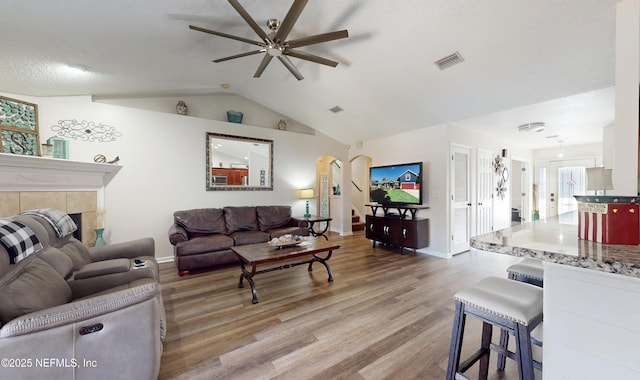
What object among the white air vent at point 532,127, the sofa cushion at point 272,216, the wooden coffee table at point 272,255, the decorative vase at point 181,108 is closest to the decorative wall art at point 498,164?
the white air vent at point 532,127

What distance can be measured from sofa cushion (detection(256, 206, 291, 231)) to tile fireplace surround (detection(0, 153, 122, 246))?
2.40m

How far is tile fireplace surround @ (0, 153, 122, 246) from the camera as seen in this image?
8.36 feet

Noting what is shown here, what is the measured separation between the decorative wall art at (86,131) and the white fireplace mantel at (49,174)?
0.51 meters

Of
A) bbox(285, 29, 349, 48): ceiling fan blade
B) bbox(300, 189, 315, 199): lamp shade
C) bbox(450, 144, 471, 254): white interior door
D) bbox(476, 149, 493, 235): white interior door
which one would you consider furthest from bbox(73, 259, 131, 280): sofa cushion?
bbox(476, 149, 493, 235): white interior door

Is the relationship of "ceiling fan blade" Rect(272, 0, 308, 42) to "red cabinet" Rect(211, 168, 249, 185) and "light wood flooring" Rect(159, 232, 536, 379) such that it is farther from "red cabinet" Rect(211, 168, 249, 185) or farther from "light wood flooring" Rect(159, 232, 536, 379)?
"red cabinet" Rect(211, 168, 249, 185)

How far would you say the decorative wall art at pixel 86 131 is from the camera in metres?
3.39

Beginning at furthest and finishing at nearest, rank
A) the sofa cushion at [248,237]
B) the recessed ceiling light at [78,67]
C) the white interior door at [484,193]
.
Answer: the white interior door at [484,193] → the sofa cushion at [248,237] → the recessed ceiling light at [78,67]

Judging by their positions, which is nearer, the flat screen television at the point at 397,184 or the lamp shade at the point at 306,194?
the flat screen television at the point at 397,184

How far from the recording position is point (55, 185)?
3.05 meters

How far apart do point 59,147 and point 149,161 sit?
1.04m

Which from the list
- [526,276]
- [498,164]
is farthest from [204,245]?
[498,164]

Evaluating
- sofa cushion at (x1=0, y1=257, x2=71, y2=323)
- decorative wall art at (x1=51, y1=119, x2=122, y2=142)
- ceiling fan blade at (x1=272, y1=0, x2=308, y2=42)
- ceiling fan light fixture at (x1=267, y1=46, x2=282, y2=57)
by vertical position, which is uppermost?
ceiling fan light fixture at (x1=267, y1=46, x2=282, y2=57)

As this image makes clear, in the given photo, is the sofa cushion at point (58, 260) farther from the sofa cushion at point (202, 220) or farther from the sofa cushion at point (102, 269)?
the sofa cushion at point (202, 220)

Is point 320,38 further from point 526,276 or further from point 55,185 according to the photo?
point 55,185
